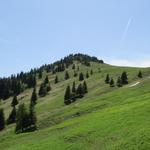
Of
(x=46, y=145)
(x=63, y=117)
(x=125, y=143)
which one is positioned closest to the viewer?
(x=125, y=143)

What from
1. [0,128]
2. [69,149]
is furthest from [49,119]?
[69,149]

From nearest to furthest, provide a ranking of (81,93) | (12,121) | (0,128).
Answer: (0,128)
(12,121)
(81,93)

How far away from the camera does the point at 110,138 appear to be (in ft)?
167

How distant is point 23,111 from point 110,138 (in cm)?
4742

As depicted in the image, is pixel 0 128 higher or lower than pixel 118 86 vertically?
lower

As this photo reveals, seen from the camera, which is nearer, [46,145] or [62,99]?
[46,145]

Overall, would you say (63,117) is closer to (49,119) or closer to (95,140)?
(49,119)

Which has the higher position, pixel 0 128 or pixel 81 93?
pixel 81 93

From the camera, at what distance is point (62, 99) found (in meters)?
139

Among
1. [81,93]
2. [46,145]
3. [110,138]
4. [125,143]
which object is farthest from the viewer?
[81,93]

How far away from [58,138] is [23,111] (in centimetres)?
3610

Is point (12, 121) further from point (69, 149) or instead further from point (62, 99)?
point (69, 149)

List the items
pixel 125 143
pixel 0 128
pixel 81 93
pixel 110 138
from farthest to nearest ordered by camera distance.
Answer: pixel 81 93 < pixel 0 128 < pixel 110 138 < pixel 125 143

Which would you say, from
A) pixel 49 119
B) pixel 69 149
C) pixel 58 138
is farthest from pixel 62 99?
pixel 69 149
